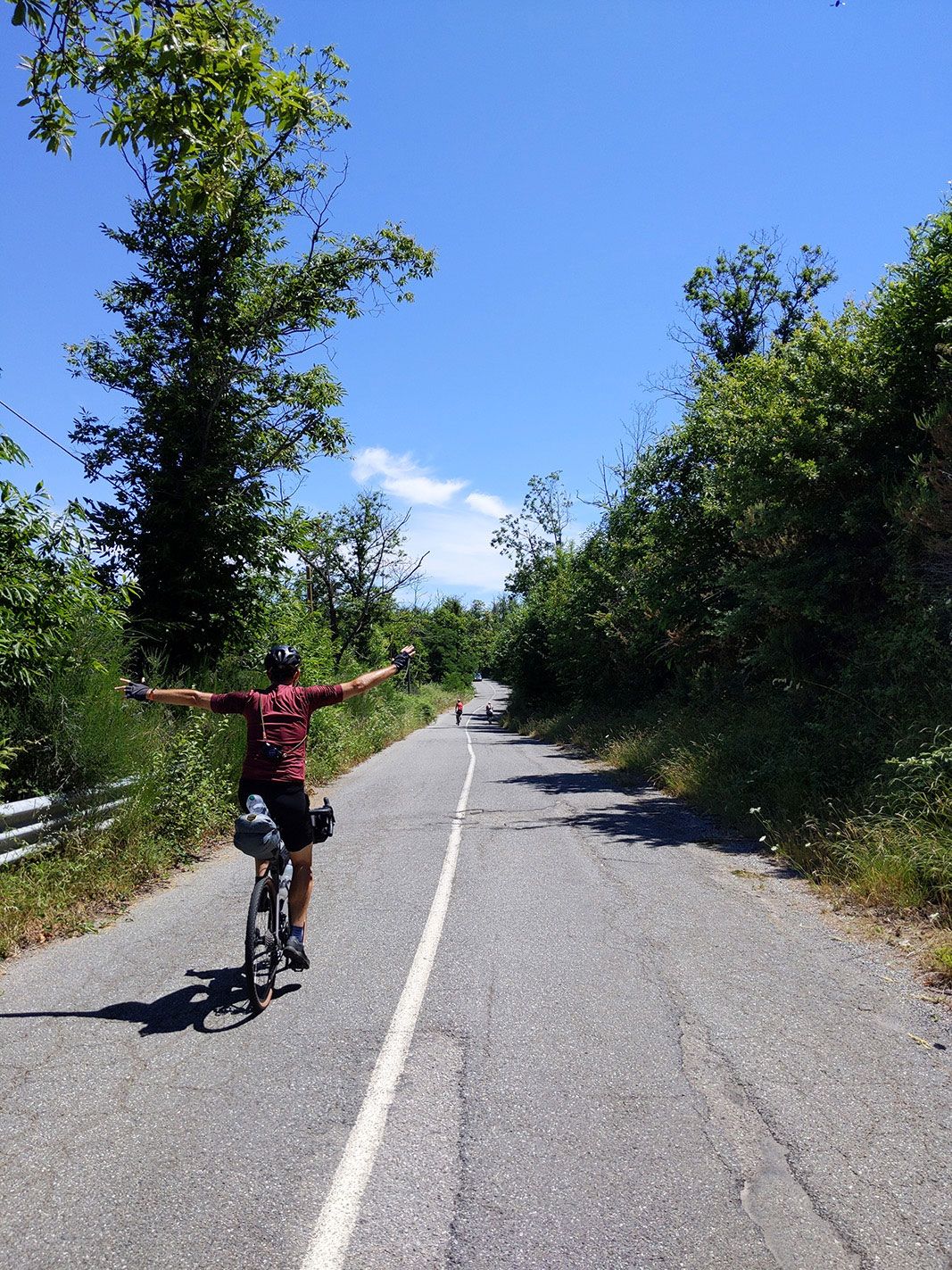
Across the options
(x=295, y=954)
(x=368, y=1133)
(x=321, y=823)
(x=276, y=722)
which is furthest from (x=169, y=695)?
(x=368, y=1133)

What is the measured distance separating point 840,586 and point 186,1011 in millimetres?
9001

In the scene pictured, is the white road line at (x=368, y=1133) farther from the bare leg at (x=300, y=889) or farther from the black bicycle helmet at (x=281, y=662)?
the black bicycle helmet at (x=281, y=662)

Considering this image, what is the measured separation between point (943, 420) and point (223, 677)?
10.4m

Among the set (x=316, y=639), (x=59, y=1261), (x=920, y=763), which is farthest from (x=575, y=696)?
(x=59, y=1261)

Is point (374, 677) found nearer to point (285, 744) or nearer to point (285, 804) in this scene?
point (285, 744)

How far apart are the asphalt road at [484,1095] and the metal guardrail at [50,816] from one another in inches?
38.1

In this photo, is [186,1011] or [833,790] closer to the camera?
[186,1011]

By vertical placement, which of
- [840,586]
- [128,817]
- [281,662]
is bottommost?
[128,817]

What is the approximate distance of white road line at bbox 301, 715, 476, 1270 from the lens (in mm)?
2754

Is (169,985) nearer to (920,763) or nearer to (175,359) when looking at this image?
(920,763)

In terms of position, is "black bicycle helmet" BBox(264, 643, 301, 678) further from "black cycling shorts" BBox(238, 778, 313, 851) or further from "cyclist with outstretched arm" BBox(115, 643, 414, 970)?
"black cycling shorts" BBox(238, 778, 313, 851)

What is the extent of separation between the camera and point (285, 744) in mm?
5324

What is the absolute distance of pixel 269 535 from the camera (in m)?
14.5

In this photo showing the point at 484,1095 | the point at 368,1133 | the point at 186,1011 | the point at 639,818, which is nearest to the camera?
the point at 368,1133
